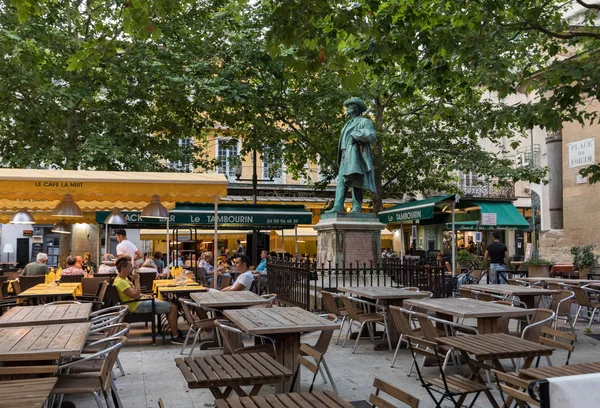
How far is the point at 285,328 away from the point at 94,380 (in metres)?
1.65

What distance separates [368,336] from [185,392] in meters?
4.05

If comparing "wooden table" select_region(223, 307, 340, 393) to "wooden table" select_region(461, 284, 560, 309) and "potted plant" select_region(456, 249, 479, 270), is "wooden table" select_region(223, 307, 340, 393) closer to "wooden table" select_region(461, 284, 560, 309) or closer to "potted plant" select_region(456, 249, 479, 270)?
"wooden table" select_region(461, 284, 560, 309)

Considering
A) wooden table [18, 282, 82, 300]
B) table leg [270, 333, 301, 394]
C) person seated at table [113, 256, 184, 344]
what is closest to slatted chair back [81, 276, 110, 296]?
wooden table [18, 282, 82, 300]

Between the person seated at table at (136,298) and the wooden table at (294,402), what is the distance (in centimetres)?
537

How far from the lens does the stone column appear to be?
2180cm

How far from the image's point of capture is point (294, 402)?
329cm

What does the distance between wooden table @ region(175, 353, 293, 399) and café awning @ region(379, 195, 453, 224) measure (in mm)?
8940

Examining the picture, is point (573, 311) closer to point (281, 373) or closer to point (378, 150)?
point (378, 150)

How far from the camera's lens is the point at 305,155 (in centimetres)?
2167

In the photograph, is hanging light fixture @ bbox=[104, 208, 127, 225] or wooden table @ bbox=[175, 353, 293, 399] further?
hanging light fixture @ bbox=[104, 208, 127, 225]

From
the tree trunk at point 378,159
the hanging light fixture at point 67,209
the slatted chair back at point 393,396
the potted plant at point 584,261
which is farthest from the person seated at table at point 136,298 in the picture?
the potted plant at point 584,261

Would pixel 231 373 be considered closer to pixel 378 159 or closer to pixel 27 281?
Result: pixel 27 281

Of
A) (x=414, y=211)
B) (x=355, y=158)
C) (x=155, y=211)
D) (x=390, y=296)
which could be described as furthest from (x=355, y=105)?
(x=390, y=296)

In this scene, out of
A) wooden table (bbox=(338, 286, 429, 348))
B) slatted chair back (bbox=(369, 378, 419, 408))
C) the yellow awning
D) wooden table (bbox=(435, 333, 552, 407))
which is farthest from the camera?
the yellow awning
